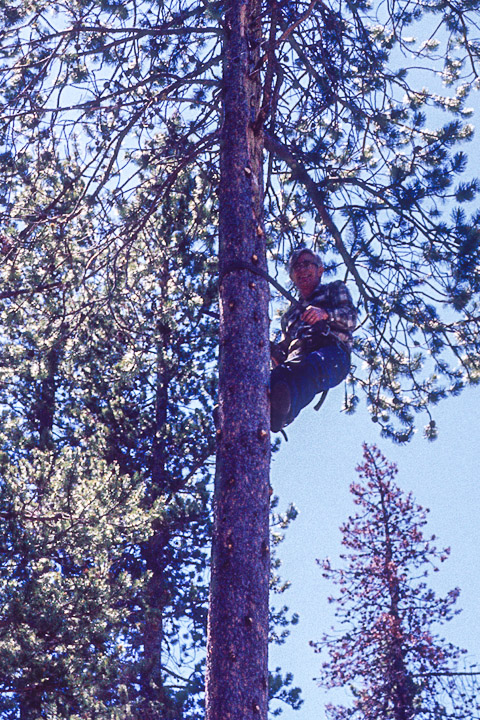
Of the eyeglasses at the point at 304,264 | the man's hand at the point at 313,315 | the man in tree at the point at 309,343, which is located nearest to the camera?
the man in tree at the point at 309,343

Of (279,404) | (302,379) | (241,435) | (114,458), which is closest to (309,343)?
(302,379)

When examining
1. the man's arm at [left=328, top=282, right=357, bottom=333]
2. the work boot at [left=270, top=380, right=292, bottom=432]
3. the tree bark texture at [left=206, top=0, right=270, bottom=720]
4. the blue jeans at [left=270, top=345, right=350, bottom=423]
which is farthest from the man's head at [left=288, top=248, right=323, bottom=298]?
the work boot at [left=270, top=380, right=292, bottom=432]

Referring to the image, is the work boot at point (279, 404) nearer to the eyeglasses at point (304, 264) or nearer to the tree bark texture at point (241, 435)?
the tree bark texture at point (241, 435)

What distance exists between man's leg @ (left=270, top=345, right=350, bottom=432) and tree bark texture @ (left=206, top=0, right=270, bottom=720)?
0.82 ft

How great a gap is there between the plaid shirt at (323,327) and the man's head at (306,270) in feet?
0.25

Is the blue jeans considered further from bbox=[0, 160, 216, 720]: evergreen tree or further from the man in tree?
bbox=[0, 160, 216, 720]: evergreen tree

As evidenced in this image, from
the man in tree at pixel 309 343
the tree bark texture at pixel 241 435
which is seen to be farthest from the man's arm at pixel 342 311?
the tree bark texture at pixel 241 435

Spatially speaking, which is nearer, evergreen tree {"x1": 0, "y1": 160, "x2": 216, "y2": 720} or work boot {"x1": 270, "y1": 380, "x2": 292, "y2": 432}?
work boot {"x1": 270, "y1": 380, "x2": 292, "y2": 432}

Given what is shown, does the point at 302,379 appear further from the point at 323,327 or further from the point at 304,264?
the point at 304,264

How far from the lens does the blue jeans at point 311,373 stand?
513 cm

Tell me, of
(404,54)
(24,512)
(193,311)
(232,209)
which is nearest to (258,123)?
(232,209)

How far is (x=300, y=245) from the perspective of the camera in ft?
26.1

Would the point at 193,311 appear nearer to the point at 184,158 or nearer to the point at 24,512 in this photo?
the point at 24,512

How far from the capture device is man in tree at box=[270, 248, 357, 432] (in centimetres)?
505
